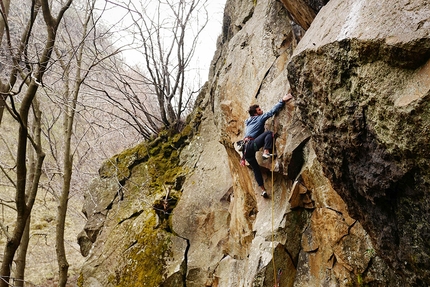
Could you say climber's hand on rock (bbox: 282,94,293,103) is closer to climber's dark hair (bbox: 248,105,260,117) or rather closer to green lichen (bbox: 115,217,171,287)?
climber's dark hair (bbox: 248,105,260,117)

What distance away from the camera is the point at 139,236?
864cm

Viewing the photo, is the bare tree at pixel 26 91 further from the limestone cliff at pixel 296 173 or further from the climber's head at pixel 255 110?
the climber's head at pixel 255 110

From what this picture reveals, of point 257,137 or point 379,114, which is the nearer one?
point 379,114

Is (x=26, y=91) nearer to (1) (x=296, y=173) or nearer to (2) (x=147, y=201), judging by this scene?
(1) (x=296, y=173)

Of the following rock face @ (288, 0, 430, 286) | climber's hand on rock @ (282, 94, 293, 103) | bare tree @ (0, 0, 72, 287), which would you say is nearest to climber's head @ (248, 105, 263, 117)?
climber's hand on rock @ (282, 94, 293, 103)

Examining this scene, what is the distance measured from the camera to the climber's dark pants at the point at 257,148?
6.03 metres

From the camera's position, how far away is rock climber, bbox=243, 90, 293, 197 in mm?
5965

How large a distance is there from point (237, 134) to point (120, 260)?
4286mm

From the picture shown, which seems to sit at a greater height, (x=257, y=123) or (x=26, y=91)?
(x=26, y=91)

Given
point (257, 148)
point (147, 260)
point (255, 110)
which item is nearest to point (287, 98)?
point (255, 110)

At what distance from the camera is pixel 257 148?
609 centimetres

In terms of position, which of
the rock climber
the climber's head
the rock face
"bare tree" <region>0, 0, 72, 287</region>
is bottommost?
the rock face

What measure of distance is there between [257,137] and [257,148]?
192mm

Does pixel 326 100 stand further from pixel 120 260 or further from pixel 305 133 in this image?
pixel 120 260
